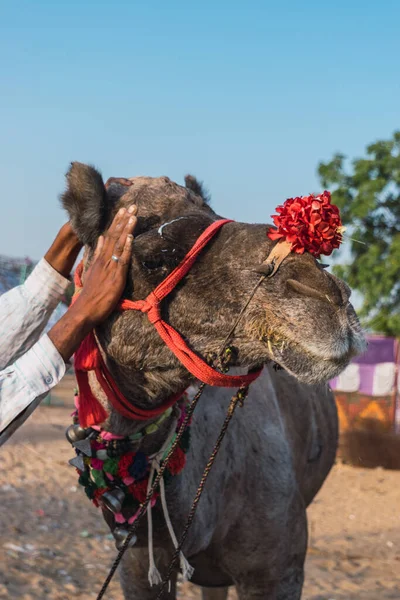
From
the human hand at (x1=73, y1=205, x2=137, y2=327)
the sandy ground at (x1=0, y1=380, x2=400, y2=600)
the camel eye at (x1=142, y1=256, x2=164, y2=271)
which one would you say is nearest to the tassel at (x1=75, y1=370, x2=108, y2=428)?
the human hand at (x1=73, y1=205, x2=137, y2=327)

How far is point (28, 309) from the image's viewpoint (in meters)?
2.88

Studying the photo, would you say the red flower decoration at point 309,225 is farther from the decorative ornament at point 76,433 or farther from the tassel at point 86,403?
the decorative ornament at point 76,433

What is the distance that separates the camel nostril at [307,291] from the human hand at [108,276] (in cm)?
56

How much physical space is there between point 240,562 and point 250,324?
1715 millimetres

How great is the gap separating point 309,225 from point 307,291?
229 millimetres

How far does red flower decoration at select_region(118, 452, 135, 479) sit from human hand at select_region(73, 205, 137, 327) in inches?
27.5

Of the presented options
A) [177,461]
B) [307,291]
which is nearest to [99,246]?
[307,291]

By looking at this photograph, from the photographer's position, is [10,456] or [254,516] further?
[10,456]

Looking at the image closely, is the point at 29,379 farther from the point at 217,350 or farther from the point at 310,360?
the point at 310,360

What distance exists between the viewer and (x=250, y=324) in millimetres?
2311

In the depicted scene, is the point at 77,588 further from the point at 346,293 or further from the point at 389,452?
the point at 389,452

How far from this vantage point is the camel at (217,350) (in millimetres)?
2182

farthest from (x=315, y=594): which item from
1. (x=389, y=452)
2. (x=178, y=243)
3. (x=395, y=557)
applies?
(x=389, y=452)

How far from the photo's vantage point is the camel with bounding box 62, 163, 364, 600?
2182 mm
